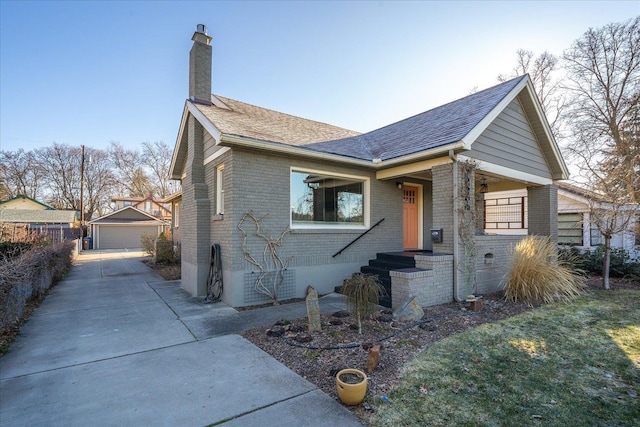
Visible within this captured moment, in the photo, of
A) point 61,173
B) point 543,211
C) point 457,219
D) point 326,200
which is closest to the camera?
point 457,219

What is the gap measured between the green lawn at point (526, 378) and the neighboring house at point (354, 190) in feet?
6.39

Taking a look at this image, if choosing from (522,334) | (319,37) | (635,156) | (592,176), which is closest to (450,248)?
(522,334)

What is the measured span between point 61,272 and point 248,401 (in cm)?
1197

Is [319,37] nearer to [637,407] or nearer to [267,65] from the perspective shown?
[267,65]

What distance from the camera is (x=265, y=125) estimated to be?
8219 millimetres

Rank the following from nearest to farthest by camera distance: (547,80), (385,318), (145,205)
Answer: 1. (385,318)
2. (547,80)
3. (145,205)

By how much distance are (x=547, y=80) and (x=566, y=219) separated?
34.7 ft

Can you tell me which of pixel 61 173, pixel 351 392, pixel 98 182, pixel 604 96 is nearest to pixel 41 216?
pixel 98 182

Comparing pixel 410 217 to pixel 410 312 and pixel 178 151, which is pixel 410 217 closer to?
pixel 410 312

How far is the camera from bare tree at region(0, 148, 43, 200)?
113 ft

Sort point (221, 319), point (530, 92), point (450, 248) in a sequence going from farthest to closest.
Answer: point (530, 92)
point (450, 248)
point (221, 319)

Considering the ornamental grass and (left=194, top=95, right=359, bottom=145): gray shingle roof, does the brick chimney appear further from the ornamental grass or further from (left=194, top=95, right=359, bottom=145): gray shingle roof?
the ornamental grass

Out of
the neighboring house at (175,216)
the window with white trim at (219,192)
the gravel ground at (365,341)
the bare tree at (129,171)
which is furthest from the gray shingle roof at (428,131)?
the bare tree at (129,171)

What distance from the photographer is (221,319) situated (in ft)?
19.2
